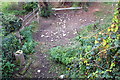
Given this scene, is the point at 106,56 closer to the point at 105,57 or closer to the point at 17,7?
the point at 105,57

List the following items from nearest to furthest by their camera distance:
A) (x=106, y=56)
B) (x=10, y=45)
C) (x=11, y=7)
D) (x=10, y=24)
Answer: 1. (x=106, y=56)
2. (x=10, y=45)
3. (x=10, y=24)
4. (x=11, y=7)

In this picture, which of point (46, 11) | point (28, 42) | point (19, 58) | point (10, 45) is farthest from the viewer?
point (46, 11)

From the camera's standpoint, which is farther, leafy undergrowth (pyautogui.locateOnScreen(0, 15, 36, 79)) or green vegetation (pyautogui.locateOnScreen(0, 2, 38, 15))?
green vegetation (pyautogui.locateOnScreen(0, 2, 38, 15))

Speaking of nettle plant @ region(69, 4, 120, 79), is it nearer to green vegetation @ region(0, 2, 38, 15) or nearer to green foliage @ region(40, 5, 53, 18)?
green foliage @ region(40, 5, 53, 18)

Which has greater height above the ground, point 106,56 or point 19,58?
point 106,56

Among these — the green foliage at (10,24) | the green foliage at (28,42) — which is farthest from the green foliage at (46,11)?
the green foliage at (10,24)

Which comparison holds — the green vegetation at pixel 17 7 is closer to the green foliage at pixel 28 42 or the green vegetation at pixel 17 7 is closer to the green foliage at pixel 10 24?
the green foliage at pixel 28 42

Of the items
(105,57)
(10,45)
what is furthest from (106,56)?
(10,45)

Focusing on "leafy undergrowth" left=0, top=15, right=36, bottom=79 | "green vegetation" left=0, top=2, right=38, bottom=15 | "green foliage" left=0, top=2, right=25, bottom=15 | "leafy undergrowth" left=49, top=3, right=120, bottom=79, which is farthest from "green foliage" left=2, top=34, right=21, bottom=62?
"green foliage" left=0, top=2, right=25, bottom=15

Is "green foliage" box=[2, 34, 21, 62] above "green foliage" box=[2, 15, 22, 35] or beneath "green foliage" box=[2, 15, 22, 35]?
beneath

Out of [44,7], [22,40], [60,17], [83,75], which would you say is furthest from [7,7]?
[83,75]

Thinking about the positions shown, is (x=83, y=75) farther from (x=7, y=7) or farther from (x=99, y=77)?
(x=7, y=7)

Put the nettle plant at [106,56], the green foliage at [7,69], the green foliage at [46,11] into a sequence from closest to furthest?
the nettle plant at [106,56] → the green foliage at [7,69] → the green foliage at [46,11]

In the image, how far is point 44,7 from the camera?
24.1ft
